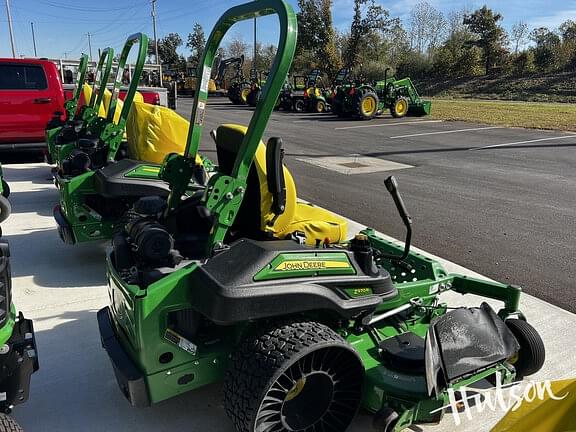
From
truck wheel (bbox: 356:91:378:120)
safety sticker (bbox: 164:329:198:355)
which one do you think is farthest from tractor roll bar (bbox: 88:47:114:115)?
truck wheel (bbox: 356:91:378:120)

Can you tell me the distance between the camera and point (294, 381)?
2.29 meters

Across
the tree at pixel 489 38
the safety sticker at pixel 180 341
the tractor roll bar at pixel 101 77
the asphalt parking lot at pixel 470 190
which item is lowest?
the asphalt parking lot at pixel 470 190

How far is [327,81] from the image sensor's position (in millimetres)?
44438

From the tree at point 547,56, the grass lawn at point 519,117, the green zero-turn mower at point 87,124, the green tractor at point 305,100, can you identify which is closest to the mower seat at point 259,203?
the green zero-turn mower at point 87,124

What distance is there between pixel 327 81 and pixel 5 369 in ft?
145

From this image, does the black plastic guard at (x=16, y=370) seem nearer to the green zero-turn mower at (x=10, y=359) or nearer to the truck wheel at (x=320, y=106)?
the green zero-turn mower at (x=10, y=359)

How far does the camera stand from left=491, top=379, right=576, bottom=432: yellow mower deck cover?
5.47 ft

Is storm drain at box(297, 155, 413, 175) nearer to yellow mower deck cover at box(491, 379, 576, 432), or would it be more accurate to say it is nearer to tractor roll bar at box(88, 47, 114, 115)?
tractor roll bar at box(88, 47, 114, 115)

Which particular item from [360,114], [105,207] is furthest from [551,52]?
[105,207]

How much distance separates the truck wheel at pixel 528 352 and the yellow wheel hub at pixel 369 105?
1821 cm

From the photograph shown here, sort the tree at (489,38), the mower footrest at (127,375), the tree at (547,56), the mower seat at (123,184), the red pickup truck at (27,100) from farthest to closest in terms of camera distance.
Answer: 1. the tree at (489,38)
2. the tree at (547,56)
3. the red pickup truck at (27,100)
4. the mower seat at (123,184)
5. the mower footrest at (127,375)

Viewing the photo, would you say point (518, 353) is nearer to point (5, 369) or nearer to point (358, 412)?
point (358, 412)

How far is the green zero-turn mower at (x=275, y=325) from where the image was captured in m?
2.25

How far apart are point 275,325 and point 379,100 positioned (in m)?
20.0
